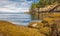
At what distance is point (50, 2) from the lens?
17.8ft

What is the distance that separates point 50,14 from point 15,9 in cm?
107

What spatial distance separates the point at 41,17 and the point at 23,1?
76cm

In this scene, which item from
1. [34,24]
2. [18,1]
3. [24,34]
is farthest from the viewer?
[18,1]

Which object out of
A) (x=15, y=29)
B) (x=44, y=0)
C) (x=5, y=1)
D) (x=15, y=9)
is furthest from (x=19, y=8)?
(x=15, y=29)

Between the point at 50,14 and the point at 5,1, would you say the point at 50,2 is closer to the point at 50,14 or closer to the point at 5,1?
the point at 50,14

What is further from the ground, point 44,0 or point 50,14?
point 44,0

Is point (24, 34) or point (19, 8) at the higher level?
point (19, 8)

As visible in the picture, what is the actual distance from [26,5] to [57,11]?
38.5 inches

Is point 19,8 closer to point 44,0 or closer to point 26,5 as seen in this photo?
point 26,5

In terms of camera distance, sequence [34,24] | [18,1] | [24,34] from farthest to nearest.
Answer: [18,1] → [34,24] → [24,34]

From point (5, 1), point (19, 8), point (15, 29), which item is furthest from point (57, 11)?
point (15, 29)

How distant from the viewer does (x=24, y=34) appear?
11.9ft

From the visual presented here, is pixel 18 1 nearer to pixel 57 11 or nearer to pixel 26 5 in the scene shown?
pixel 26 5

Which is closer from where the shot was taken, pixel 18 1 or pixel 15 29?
pixel 15 29
